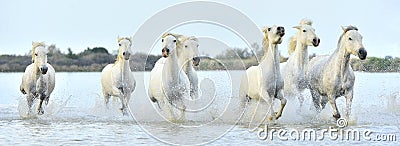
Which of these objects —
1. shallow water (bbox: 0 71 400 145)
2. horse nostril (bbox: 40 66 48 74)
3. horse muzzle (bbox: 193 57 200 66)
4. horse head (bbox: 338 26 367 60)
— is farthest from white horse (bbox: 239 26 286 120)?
horse nostril (bbox: 40 66 48 74)

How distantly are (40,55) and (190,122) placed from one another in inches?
116

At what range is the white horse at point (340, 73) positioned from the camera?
474 inches

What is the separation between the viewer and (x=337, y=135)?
10.9 meters

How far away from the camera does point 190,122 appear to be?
12.1 m

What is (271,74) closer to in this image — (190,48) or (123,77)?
(190,48)

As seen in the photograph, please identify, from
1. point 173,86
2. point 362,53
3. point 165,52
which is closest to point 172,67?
point 173,86

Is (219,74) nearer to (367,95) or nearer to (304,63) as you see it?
(304,63)

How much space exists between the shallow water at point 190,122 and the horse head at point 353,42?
3.32ft

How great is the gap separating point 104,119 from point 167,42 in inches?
82.9

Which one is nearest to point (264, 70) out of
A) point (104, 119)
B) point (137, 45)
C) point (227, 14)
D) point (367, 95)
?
point (227, 14)

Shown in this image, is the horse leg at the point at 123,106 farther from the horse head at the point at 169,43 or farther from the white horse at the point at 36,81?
the horse head at the point at 169,43

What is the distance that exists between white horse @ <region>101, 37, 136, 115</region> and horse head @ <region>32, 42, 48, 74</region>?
115 centimetres

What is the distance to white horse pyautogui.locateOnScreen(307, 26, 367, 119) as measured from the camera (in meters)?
12.0

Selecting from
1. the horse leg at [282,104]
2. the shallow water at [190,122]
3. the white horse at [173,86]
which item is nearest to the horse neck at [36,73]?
the shallow water at [190,122]
